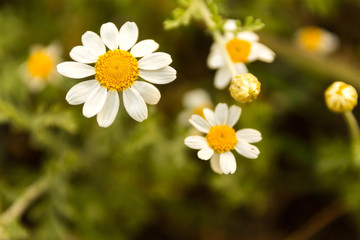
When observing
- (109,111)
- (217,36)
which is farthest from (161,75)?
(217,36)

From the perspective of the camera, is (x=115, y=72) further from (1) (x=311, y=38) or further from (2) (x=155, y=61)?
(1) (x=311, y=38)

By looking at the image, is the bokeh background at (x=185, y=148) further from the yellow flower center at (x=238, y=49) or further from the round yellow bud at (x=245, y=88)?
the round yellow bud at (x=245, y=88)

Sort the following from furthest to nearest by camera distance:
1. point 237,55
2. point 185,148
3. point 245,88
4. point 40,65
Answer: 1. point 40,65
2. point 185,148
3. point 237,55
4. point 245,88

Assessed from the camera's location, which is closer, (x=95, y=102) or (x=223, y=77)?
(x=95, y=102)

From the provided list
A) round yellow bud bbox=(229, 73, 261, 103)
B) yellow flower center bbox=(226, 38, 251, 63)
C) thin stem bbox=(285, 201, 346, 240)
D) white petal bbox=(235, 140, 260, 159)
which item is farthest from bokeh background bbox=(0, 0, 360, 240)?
round yellow bud bbox=(229, 73, 261, 103)

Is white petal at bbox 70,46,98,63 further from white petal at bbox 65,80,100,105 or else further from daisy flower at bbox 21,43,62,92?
daisy flower at bbox 21,43,62,92

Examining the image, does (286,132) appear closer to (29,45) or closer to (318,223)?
(318,223)
